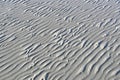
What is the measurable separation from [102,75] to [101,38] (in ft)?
6.81

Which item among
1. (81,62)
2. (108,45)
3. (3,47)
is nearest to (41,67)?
(81,62)

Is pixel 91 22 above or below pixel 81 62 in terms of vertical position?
above

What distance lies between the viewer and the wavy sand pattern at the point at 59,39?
24.0ft

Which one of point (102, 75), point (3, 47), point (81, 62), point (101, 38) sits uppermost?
point (3, 47)

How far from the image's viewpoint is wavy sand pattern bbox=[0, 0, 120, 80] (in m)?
7.30

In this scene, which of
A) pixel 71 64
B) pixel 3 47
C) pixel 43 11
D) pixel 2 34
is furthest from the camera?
pixel 43 11

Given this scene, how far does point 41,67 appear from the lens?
746 cm

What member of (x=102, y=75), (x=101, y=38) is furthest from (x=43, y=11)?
(x=102, y=75)

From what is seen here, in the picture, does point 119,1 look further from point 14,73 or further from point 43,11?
point 14,73

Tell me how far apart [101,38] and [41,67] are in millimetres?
2541

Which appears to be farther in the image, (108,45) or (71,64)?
(108,45)

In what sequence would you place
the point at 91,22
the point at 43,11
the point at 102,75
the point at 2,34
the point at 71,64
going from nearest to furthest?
1. the point at 102,75
2. the point at 71,64
3. the point at 2,34
4. the point at 91,22
5. the point at 43,11

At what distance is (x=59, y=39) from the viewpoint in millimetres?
8906

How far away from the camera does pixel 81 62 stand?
7.68 metres
